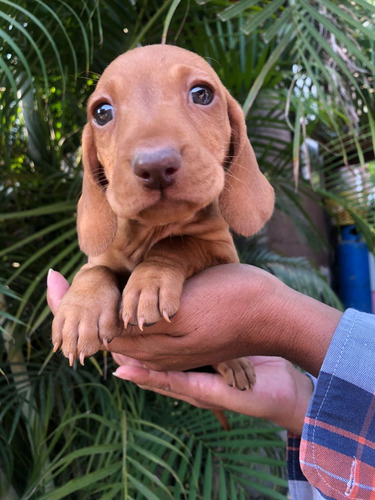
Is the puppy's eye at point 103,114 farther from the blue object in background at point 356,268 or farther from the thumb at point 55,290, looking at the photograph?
the blue object in background at point 356,268

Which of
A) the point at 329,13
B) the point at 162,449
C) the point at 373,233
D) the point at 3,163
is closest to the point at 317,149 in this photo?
the point at 373,233

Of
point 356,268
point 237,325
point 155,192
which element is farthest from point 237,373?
point 356,268

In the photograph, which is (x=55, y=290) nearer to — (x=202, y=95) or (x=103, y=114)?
(x=103, y=114)

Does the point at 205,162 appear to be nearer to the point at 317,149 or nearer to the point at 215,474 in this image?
the point at 215,474

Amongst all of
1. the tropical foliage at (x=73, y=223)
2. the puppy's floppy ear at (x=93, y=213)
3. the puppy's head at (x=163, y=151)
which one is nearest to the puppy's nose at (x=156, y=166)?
the puppy's head at (x=163, y=151)

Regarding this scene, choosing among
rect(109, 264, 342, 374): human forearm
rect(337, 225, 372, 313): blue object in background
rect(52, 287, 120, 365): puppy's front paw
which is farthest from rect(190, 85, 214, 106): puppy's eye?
rect(337, 225, 372, 313): blue object in background

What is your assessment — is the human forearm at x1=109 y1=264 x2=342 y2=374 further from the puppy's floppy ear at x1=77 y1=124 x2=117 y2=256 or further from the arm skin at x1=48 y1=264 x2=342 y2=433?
the puppy's floppy ear at x1=77 y1=124 x2=117 y2=256
